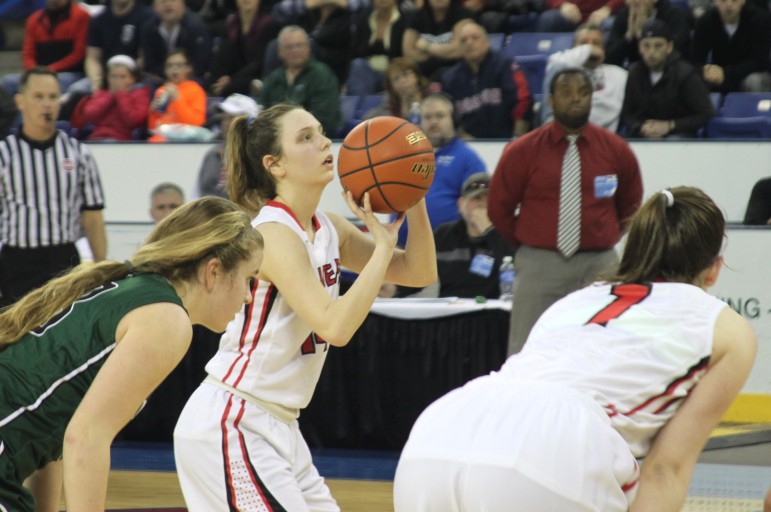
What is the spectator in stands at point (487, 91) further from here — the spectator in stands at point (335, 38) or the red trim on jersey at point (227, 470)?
the red trim on jersey at point (227, 470)

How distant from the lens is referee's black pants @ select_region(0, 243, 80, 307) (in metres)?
6.84

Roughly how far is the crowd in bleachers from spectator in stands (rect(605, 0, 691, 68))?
0.01 metres

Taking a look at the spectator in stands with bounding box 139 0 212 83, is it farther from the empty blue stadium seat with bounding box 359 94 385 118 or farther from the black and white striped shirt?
the black and white striped shirt

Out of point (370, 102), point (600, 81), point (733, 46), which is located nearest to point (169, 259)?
point (600, 81)

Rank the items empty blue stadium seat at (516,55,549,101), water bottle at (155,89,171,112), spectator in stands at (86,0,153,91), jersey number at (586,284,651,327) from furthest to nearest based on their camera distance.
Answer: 1. spectator in stands at (86,0,153,91)
2. water bottle at (155,89,171,112)
3. empty blue stadium seat at (516,55,549,101)
4. jersey number at (586,284,651,327)

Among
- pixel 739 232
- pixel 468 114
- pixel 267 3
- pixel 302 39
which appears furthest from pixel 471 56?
pixel 267 3

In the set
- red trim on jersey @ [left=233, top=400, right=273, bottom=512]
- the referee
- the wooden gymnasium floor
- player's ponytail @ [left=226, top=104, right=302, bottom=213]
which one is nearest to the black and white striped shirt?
the referee

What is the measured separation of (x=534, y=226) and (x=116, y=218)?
4169 millimetres

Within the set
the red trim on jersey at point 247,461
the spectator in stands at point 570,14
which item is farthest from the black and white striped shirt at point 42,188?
the spectator in stands at point 570,14

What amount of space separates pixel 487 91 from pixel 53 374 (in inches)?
253

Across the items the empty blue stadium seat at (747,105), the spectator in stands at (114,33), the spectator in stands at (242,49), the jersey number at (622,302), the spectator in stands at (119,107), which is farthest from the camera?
the spectator in stands at (114,33)

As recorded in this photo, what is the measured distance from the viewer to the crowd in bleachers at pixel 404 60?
835 centimetres

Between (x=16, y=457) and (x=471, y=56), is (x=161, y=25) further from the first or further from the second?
(x=16, y=457)

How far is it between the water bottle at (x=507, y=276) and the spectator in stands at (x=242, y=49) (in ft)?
13.8
